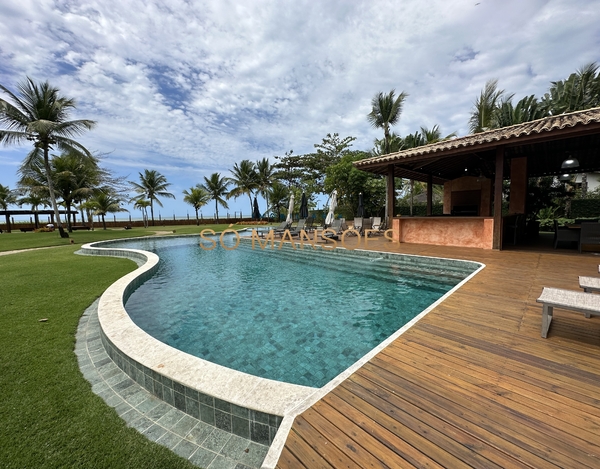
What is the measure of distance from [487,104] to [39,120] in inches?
1076

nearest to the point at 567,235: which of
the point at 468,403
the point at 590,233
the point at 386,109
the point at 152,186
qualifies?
the point at 590,233

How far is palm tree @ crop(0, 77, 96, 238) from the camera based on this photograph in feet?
49.0

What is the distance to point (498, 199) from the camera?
7633 millimetres

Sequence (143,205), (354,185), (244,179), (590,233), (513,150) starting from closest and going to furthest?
(590,233) < (513,150) < (354,185) < (143,205) < (244,179)

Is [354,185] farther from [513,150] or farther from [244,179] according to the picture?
[244,179]

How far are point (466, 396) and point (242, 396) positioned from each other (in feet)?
5.53

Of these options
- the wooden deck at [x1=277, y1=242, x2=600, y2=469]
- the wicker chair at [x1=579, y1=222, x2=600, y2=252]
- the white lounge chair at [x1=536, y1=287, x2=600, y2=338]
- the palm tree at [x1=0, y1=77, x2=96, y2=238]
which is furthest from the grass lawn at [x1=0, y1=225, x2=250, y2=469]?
the palm tree at [x1=0, y1=77, x2=96, y2=238]

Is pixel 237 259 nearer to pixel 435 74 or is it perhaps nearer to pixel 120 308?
pixel 120 308

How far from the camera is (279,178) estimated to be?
35.4 metres

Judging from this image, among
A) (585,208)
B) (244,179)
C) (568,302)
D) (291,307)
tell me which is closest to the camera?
(568,302)

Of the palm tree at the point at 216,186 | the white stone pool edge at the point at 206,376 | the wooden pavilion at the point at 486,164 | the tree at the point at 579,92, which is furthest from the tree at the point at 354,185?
the white stone pool edge at the point at 206,376

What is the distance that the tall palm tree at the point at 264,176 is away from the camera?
3466 cm

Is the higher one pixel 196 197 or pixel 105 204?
pixel 196 197

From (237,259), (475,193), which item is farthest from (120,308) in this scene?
(475,193)
